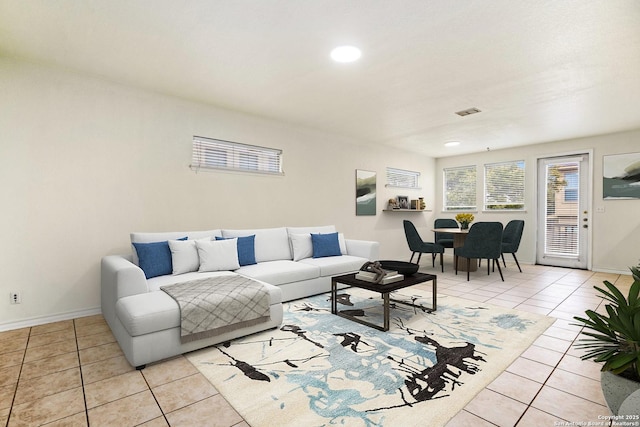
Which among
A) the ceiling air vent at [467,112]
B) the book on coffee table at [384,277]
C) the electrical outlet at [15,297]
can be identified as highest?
the ceiling air vent at [467,112]

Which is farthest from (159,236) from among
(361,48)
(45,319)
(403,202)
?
(403,202)

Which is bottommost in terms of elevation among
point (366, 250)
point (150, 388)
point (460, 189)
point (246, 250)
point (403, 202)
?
point (150, 388)

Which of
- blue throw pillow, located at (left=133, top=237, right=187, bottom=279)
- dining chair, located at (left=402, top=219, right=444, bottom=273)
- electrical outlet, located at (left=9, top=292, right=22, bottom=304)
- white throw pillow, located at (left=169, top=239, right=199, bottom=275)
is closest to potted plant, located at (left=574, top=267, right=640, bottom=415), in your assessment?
white throw pillow, located at (left=169, top=239, right=199, bottom=275)

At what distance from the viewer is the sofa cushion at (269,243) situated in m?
3.96

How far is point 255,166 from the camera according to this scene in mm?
4574

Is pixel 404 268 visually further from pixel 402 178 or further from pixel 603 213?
pixel 603 213

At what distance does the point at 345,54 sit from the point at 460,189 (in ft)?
18.6

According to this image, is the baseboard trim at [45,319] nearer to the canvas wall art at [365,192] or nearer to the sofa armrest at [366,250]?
the sofa armrest at [366,250]

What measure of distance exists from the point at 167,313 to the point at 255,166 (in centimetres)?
272

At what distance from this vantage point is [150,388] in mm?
1917

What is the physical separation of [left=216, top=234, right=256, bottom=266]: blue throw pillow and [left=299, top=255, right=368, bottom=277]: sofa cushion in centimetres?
64

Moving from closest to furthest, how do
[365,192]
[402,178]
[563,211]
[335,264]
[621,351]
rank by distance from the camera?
[621,351] < [335,264] < [563,211] < [365,192] < [402,178]

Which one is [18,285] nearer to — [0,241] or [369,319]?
[0,241]

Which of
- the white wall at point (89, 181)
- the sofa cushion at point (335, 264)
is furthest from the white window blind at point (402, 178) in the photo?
the white wall at point (89, 181)
